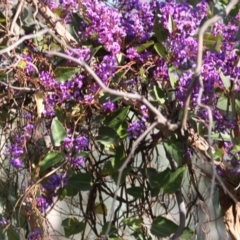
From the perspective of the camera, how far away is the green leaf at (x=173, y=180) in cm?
132

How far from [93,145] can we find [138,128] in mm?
194

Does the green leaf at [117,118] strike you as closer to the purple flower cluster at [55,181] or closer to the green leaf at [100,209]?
the purple flower cluster at [55,181]

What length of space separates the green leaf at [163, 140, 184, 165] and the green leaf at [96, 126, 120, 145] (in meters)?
0.11

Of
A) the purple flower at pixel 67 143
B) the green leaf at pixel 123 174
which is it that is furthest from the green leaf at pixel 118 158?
the purple flower at pixel 67 143

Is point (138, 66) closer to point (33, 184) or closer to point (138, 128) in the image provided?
point (138, 128)

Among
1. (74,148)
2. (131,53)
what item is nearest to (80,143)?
(74,148)

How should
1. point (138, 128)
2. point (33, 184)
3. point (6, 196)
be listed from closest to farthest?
point (138, 128) → point (33, 184) → point (6, 196)

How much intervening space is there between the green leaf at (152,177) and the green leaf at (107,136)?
121 millimetres

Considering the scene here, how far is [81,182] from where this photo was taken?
1393mm

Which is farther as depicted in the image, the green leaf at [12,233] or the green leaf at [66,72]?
the green leaf at [12,233]

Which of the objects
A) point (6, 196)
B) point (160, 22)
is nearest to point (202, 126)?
→ point (160, 22)

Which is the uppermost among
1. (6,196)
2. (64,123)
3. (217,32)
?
(217,32)

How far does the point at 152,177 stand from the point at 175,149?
0.39 feet

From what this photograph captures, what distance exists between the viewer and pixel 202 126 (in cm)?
129
